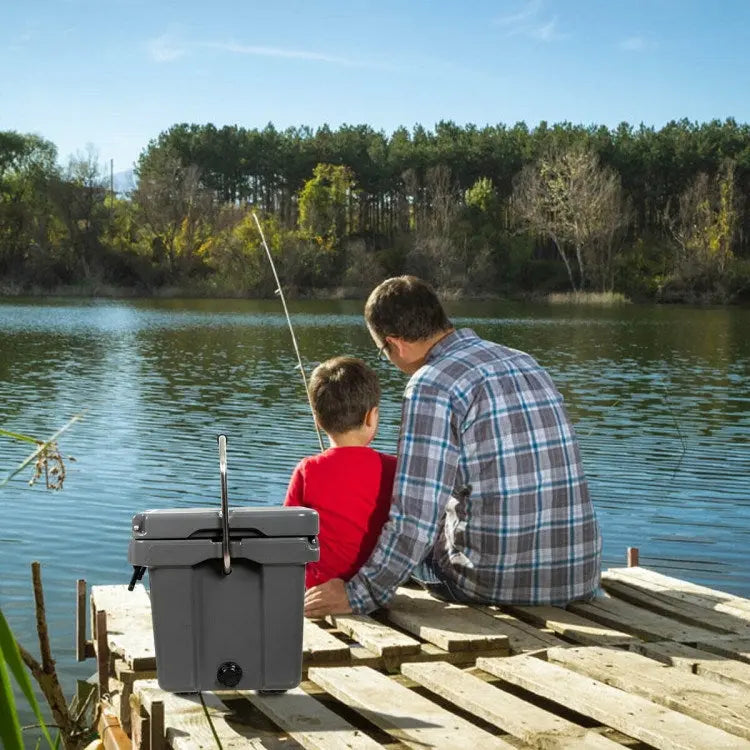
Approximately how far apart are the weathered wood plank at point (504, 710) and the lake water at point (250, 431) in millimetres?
2584

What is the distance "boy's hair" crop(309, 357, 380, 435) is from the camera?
126 inches

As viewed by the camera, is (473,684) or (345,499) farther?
(345,499)

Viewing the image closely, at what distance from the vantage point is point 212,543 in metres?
2.28

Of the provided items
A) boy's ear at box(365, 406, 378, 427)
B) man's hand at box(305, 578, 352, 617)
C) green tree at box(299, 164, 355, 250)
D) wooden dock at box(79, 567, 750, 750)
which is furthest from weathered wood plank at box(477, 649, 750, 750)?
green tree at box(299, 164, 355, 250)

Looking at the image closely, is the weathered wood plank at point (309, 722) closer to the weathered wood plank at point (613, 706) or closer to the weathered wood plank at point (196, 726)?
the weathered wood plank at point (196, 726)

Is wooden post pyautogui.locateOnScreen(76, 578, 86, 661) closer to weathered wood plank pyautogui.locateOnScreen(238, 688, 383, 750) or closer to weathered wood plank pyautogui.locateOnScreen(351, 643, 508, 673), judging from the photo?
weathered wood plank pyautogui.locateOnScreen(351, 643, 508, 673)

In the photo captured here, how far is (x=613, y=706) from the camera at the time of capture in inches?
90.4

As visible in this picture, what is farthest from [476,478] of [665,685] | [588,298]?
[588,298]

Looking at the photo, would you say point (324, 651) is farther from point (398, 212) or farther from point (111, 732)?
point (398, 212)

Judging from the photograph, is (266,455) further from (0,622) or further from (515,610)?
(0,622)

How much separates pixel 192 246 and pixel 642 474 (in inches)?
1855

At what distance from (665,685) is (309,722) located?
733 mm

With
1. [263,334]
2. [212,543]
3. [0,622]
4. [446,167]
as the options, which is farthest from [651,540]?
[446,167]

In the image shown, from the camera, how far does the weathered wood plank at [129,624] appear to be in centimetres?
271
